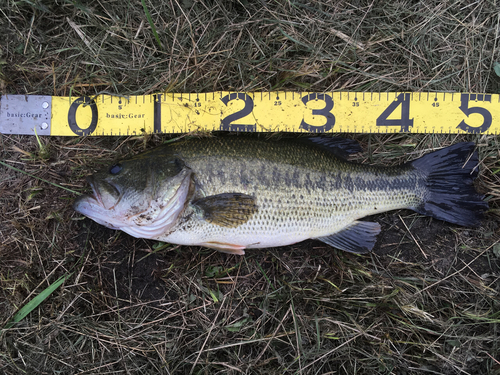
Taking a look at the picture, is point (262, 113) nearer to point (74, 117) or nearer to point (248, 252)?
point (248, 252)

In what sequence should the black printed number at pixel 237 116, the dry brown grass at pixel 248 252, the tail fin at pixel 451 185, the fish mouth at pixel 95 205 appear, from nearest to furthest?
1. the fish mouth at pixel 95 205
2. the dry brown grass at pixel 248 252
3. the tail fin at pixel 451 185
4. the black printed number at pixel 237 116

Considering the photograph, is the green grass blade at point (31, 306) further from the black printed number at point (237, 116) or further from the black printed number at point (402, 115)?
the black printed number at point (402, 115)

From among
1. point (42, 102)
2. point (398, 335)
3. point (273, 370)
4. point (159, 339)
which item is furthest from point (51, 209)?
point (398, 335)

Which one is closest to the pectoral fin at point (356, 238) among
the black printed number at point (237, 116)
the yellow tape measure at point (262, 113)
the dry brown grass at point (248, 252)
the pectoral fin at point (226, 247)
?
the dry brown grass at point (248, 252)

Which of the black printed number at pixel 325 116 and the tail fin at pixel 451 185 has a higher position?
the black printed number at pixel 325 116

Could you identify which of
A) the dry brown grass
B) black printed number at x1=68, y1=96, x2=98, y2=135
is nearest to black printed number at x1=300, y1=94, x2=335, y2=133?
the dry brown grass

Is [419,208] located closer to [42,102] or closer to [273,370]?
[273,370]

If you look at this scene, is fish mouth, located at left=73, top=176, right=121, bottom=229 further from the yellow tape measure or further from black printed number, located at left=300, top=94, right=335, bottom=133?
black printed number, located at left=300, top=94, right=335, bottom=133
